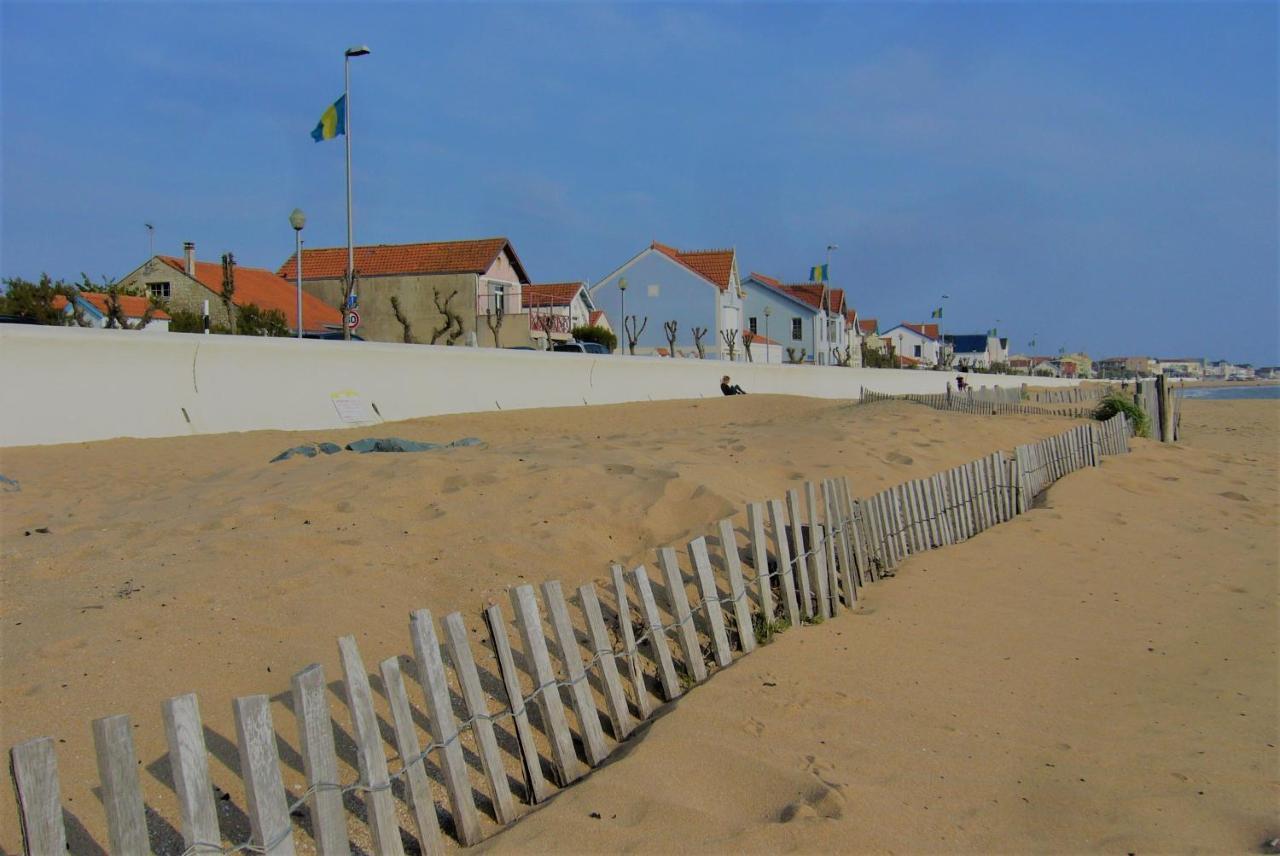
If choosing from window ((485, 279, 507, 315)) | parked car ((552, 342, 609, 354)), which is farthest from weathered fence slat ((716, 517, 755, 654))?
window ((485, 279, 507, 315))

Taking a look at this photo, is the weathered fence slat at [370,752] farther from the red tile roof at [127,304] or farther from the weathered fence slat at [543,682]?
the red tile roof at [127,304]

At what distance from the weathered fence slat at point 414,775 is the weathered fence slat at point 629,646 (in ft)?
4.69

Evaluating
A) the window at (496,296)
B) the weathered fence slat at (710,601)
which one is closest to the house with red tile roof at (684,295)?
the window at (496,296)

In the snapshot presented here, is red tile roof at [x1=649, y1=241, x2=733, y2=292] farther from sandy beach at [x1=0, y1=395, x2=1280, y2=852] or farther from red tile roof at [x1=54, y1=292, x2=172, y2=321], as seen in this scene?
sandy beach at [x1=0, y1=395, x2=1280, y2=852]

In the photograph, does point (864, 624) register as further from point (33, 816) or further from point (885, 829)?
point (33, 816)

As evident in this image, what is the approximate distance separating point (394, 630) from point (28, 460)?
6.95m

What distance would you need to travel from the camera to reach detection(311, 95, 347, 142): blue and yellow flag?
23578 millimetres

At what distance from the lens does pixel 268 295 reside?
46.7 m

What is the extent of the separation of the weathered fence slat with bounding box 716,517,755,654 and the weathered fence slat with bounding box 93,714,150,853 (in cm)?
356

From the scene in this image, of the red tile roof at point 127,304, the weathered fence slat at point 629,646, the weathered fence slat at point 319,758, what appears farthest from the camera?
the red tile roof at point 127,304

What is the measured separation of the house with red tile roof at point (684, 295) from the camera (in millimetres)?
Result: 59750

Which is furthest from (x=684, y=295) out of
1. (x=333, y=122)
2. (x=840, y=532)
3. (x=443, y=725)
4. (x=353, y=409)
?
(x=443, y=725)

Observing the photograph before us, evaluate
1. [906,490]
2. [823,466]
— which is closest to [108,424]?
[823,466]

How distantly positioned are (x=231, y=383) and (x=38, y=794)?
11496 mm
